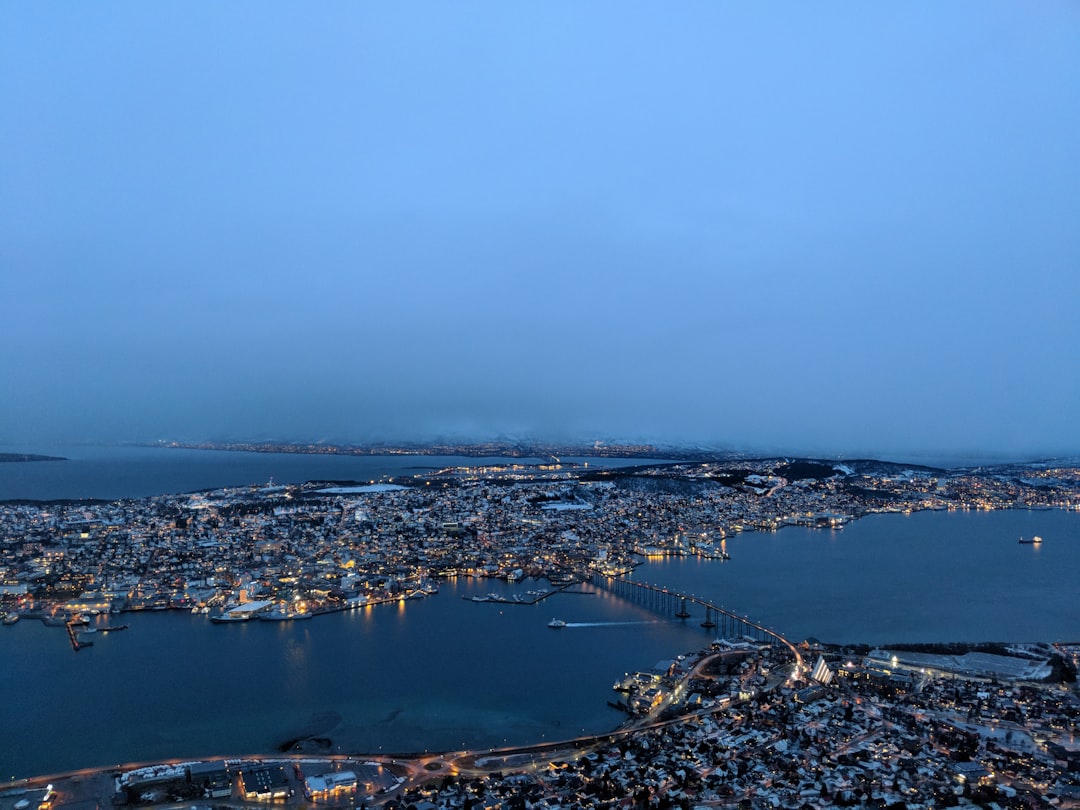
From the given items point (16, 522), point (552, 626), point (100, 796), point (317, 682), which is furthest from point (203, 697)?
point (16, 522)

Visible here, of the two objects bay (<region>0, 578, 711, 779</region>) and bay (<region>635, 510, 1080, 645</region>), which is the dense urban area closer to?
bay (<region>0, 578, 711, 779</region>)

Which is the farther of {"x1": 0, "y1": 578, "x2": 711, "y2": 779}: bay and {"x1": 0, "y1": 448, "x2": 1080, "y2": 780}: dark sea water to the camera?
{"x1": 0, "y1": 448, "x2": 1080, "y2": 780}: dark sea water

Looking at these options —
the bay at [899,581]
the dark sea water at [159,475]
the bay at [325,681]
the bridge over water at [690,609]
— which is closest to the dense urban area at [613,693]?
the bridge over water at [690,609]

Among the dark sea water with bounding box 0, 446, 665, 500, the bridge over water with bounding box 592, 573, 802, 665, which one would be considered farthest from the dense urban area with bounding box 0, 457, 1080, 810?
the dark sea water with bounding box 0, 446, 665, 500

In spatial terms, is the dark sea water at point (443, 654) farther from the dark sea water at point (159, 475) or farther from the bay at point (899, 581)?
the dark sea water at point (159, 475)

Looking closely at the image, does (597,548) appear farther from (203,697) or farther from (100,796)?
(100,796)

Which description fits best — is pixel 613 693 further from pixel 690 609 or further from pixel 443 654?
pixel 690 609
